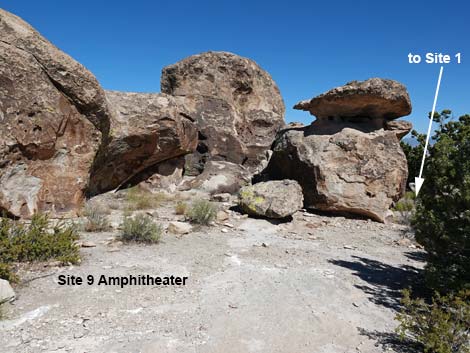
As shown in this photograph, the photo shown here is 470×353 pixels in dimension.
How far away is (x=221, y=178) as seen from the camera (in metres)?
10.9

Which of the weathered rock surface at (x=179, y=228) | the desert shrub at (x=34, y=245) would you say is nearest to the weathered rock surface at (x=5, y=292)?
the desert shrub at (x=34, y=245)

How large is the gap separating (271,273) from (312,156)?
16.3 feet

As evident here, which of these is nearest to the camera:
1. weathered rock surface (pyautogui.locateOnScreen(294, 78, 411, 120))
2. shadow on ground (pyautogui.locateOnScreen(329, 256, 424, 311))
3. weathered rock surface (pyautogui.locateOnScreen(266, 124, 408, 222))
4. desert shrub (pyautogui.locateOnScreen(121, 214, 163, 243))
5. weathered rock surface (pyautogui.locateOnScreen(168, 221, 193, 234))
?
shadow on ground (pyautogui.locateOnScreen(329, 256, 424, 311))

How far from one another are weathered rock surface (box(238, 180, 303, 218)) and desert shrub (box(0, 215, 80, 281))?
12.9 feet

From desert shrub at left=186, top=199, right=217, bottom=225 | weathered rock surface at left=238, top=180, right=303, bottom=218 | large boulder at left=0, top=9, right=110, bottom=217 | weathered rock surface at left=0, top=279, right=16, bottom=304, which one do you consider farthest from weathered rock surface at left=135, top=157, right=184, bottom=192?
weathered rock surface at left=0, top=279, right=16, bottom=304

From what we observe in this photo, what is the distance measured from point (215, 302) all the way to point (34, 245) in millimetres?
2194

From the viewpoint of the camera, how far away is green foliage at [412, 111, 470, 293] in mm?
3564

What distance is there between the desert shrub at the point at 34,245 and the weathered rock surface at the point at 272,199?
12.9 ft

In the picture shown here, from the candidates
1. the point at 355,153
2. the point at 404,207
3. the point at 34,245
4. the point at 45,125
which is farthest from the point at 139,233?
the point at 404,207

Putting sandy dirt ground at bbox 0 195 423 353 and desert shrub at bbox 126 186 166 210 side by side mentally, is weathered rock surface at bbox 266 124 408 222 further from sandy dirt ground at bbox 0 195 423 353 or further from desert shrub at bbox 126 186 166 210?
desert shrub at bbox 126 186 166 210

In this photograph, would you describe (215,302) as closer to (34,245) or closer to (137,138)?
(34,245)

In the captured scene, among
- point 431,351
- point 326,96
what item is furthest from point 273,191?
point 431,351

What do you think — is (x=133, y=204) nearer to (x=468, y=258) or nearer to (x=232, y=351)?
(x=232, y=351)

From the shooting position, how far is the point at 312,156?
8.54m
